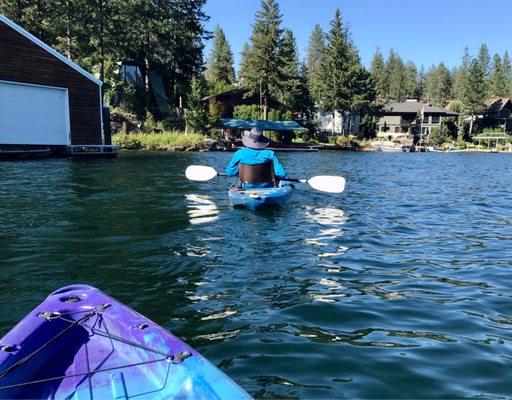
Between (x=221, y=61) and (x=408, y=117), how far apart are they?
40034 millimetres

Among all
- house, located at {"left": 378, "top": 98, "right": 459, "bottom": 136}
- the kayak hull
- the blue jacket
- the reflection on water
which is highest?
house, located at {"left": 378, "top": 98, "right": 459, "bottom": 136}

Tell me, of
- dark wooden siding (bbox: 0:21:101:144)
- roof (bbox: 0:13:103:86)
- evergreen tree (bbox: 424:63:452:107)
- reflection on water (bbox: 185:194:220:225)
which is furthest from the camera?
evergreen tree (bbox: 424:63:452:107)

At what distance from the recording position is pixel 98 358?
11.1ft

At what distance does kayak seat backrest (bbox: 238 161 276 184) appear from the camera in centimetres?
1107

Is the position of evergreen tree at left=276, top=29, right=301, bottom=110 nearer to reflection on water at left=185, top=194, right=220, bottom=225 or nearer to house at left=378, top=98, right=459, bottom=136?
house at left=378, top=98, right=459, bottom=136

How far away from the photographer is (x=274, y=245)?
26.0ft

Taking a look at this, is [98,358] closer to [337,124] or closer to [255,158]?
[255,158]

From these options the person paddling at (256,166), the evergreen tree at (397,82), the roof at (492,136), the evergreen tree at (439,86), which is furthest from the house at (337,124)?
the person paddling at (256,166)

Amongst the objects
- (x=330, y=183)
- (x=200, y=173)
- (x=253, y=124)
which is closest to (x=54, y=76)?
(x=200, y=173)

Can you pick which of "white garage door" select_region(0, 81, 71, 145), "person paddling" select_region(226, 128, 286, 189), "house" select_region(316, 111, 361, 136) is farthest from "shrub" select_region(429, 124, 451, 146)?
"person paddling" select_region(226, 128, 286, 189)

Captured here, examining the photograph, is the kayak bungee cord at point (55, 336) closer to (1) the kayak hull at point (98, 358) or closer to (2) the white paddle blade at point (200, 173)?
(1) the kayak hull at point (98, 358)

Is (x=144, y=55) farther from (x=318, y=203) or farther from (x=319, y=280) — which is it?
(x=319, y=280)

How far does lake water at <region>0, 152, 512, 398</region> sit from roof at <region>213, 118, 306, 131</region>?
37571 millimetres

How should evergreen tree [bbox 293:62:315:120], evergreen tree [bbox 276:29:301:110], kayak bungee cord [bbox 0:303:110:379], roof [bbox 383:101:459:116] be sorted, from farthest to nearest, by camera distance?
roof [bbox 383:101:459:116] < evergreen tree [bbox 293:62:315:120] < evergreen tree [bbox 276:29:301:110] < kayak bungee cord [bbox 0:303:110:379]
